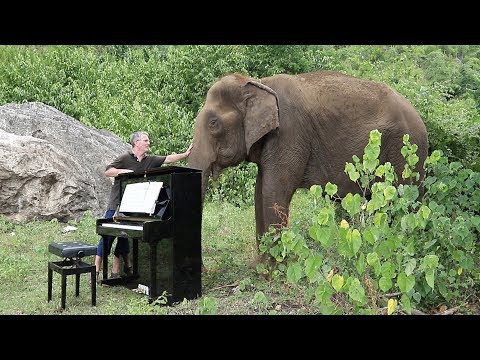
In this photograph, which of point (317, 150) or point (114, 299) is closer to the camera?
point (114, 299)

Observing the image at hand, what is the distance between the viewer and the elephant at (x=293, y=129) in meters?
7.71

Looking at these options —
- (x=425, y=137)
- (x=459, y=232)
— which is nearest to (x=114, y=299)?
(x=459, y=232)

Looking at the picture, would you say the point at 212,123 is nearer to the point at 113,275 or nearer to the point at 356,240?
the point at 113,275

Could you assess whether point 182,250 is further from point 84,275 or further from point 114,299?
point 84,275

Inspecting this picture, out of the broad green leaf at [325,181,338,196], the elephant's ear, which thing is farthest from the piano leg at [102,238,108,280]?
the broad green leaf at [325,181,338,196]

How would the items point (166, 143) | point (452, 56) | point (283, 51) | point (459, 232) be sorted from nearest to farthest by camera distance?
point (459, 232), point (166, 143), point (283, 51), point (452, 56)

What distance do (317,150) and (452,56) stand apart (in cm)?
2509

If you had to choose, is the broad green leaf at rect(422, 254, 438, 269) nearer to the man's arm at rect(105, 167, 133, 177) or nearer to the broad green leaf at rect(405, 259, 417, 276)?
the broad green leaf at rect(405, 259, 417, 276)

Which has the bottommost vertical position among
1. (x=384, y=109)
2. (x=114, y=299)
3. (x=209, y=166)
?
(x=114, y=299)

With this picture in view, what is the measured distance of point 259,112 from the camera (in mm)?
7648

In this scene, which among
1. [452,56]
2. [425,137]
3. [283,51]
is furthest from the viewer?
[452,56]

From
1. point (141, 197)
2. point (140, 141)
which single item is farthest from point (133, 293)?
point (140, 141)

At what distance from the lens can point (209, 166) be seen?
7789mm

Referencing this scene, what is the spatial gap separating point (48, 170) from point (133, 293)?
510 cm
